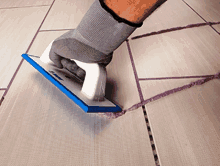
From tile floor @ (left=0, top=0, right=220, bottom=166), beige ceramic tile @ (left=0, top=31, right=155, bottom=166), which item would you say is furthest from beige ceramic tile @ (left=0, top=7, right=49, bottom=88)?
beige ceramic tile @ (left=0, top=31, right=155, bottom=166)

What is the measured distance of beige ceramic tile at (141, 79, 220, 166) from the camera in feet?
1.21

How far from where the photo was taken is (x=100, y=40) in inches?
13.7

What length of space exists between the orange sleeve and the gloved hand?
10mm

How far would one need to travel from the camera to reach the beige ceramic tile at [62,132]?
36 cm

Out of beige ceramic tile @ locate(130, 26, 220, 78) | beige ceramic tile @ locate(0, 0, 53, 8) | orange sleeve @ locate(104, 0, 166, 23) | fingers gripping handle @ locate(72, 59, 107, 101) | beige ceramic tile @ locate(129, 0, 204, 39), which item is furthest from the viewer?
beige ceramic tile @ locate(0, 0, 53, 8)

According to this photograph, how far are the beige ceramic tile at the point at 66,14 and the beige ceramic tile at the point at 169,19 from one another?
1.40ft

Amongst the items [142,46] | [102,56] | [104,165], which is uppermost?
[102,56]

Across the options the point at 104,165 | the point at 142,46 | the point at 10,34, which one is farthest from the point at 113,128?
the point at 10,34

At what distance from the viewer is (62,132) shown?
40cm

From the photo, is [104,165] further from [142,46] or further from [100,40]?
[142,46]

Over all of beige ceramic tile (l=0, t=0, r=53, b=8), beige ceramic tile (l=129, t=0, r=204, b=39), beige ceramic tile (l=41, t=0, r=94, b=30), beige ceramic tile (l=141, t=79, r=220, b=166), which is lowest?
beige ceramic tile (l=141, t=79, r=220, b=166)

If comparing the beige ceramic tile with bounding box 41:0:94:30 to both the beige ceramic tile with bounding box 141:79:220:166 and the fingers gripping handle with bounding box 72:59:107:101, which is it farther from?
the beige ceramic tile with bounding box 141:79:220:166

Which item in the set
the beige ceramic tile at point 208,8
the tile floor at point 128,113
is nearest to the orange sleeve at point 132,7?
the tile floor at point 128,113

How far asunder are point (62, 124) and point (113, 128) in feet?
0.52
